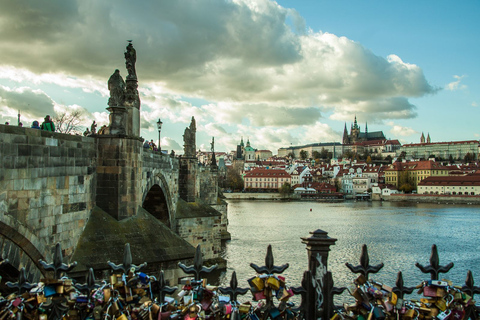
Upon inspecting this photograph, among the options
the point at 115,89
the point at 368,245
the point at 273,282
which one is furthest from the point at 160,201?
the point at 368,245

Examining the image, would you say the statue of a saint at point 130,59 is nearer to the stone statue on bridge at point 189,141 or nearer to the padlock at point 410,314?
the padlock at point 410,314

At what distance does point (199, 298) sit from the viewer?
174 inches

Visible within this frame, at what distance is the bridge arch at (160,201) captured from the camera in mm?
17969

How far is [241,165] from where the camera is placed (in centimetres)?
18350

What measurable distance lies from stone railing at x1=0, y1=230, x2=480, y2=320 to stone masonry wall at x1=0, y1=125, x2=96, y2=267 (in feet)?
8.86

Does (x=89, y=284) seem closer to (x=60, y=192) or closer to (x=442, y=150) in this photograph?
(x=60, y=192)

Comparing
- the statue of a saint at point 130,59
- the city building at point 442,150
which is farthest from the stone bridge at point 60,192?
the city building at point 442,150

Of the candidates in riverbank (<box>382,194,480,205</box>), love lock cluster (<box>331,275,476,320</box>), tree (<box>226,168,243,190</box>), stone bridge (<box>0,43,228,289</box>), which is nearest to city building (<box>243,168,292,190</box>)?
tree (<box>226,168,243,190</box>)

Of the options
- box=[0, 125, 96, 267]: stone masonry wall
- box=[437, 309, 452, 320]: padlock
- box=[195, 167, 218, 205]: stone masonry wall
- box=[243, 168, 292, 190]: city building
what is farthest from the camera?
box=[243, 168, 292, 190]: city building

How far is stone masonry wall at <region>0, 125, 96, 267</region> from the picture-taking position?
6.71 meters

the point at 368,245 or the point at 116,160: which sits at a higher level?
the point at 116,160

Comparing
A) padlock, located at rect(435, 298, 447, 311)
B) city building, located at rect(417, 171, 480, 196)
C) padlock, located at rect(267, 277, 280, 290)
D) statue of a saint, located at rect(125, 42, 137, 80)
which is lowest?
city building, located at rect(417, 171, 480, 196)

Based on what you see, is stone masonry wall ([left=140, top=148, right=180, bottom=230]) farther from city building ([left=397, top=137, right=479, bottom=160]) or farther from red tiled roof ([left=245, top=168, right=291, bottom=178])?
city building ([left=397, top=137, right=479, bottom=160])

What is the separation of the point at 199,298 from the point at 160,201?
15.1 metres
